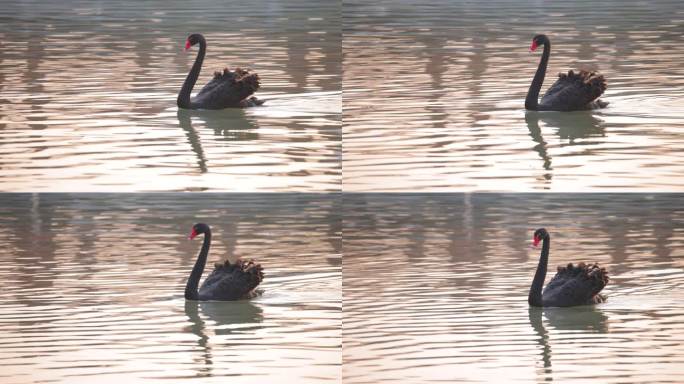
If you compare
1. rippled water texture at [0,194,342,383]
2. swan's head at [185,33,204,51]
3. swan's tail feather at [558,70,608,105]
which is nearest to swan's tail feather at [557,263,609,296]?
rippled water texture at [0,194,342,383]

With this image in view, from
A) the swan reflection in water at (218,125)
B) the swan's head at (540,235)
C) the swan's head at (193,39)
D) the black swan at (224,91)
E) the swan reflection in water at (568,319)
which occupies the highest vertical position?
the swan's head at (193,39)

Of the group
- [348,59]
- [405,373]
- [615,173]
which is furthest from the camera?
[348,59]

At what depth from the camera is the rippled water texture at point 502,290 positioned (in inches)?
216

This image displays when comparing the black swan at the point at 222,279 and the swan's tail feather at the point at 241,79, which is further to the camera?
the swan's tail feather at the point at 241,79

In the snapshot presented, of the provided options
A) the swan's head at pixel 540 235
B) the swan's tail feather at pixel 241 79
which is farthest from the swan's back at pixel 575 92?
the swan's tail feather at pixel 241 79

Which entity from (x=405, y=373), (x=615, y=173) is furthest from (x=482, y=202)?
(x=405, y=373)

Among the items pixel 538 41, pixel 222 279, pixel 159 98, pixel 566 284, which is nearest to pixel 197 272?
pixel 222 279

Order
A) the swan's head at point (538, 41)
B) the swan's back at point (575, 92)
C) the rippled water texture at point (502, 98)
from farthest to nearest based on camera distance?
the swan's head at point (538, 41)
the swan's back at point (575, 92)
the rippled water texture at point (502, 98)

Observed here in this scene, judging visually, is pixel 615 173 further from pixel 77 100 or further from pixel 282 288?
pixel 77 100

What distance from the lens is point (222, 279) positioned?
6039 millimetres

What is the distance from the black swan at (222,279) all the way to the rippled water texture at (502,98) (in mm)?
440

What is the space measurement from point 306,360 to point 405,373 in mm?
310

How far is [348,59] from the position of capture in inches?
285

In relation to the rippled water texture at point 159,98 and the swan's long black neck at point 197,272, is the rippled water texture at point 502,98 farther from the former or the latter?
the swan's long black neck at point 197,272
